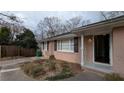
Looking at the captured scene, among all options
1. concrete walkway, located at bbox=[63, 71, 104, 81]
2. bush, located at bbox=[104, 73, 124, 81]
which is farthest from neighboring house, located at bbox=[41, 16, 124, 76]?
concrete walkway, located at bbox=[63, 71, 104, 81]

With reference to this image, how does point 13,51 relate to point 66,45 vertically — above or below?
below

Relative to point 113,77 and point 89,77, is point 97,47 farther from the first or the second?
point 113,77

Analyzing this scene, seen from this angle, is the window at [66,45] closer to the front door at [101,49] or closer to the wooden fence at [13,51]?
the front door at [101,49]

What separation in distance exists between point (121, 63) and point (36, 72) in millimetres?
5310

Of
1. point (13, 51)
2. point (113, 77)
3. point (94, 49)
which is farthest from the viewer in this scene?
point (13, 51)

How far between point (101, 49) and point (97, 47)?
15.3 inches

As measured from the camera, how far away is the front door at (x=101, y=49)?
10328 millimetres

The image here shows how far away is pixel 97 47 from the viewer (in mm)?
10852

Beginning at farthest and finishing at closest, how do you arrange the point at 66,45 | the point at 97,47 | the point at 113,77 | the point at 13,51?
1. the point at 13,51
2. the point at 66,45
3. the point at 97,47
4. the point at 113,77

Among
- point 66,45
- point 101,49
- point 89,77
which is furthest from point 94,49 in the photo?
point 66,45

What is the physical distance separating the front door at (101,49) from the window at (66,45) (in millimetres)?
2940

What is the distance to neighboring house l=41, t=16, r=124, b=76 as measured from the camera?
729 cm

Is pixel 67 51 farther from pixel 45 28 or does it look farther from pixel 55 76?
pixel 45 28
